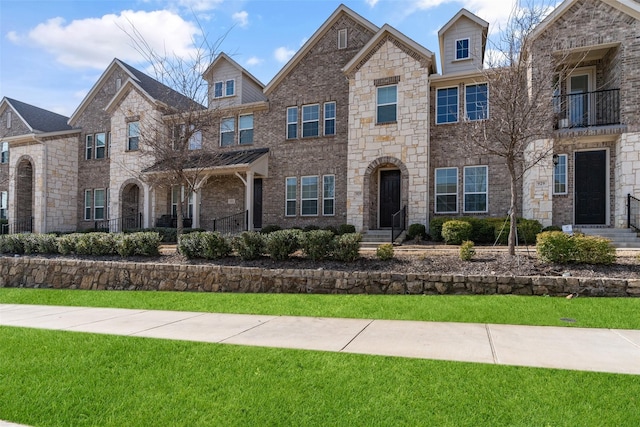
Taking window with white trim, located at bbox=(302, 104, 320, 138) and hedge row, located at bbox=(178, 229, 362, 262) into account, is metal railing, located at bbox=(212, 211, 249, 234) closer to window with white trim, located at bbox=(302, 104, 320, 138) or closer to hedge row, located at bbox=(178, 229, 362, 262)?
window with white trim, located at bbox=(302, 104, 320, 138)

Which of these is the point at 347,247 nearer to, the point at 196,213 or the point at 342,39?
the point at 196,213

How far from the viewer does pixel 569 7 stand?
46.4 feet

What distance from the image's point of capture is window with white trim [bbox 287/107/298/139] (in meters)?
19.1

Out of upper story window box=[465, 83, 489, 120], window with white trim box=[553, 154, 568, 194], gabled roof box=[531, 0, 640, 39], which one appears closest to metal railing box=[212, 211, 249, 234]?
upper story window box=[465, 83, 489, 120]

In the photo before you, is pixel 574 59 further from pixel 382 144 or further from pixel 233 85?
pixel 233 85

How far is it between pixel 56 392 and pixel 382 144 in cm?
1433

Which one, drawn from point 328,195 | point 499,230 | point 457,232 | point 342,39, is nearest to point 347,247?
point 457,232

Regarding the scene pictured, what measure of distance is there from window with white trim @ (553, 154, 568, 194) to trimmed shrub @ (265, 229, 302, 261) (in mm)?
9793

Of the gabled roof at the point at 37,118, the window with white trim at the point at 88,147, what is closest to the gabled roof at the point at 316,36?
the window with white trim at the point at 88,147

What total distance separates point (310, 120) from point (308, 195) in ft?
11.4

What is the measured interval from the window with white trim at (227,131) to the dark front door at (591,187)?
15.0 m

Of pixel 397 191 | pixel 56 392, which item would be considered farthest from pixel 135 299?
pixel 397 191

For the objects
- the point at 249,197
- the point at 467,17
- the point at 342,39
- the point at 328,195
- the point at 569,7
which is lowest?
the point at 249,197

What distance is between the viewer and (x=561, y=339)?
17.2 ft
